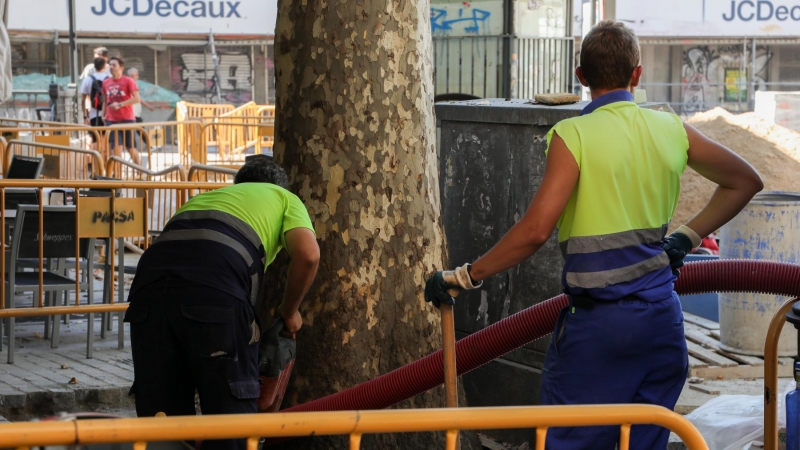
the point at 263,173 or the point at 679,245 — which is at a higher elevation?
the point at 263,173

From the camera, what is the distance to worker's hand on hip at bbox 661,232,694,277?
305cm

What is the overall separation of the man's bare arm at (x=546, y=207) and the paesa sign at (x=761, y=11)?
2540 centimetres

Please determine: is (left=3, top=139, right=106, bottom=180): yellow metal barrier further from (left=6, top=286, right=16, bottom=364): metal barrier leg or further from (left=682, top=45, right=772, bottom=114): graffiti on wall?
(left=682, top=45, right=772, bottom=114): graffiti on wall

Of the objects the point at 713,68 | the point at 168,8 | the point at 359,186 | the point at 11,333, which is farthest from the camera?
the point at 713,68

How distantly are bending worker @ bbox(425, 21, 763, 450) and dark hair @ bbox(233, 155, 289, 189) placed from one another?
1355 mm

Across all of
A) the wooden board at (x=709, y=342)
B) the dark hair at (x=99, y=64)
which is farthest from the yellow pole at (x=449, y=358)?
the dark hair at (x=99, y=64)

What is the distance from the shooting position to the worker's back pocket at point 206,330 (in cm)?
350

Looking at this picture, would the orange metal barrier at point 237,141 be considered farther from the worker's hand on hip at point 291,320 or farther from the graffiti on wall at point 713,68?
the graffiti on wall at point 713,68

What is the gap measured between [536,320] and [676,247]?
70 cm

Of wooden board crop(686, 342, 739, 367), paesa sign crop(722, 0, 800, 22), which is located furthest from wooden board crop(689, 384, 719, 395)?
paesa sign crop(722, 0, 800, 22)

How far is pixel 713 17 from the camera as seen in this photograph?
26.1 metres

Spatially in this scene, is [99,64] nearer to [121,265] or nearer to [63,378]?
[121,265]

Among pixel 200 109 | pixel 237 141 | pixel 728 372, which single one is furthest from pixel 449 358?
pixel 200 109

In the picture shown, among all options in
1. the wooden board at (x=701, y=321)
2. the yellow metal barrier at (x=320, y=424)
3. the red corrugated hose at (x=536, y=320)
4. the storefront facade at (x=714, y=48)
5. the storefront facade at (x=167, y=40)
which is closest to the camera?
the yellow metal barrier at (x=320, y=424)
